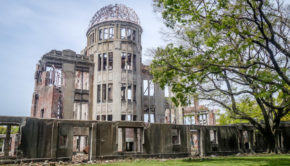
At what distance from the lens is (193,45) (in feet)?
51.7

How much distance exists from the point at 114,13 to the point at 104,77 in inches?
310

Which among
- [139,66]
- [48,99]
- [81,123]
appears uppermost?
[139,66]

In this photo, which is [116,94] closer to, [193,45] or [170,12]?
[193,45]

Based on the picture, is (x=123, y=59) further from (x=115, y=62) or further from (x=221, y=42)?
(x=221, y=42)

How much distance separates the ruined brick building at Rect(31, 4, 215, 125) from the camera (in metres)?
27.9

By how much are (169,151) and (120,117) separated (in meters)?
9.30

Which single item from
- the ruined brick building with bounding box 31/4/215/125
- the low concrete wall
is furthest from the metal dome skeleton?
the low concrete wall

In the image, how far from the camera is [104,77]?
2930cm

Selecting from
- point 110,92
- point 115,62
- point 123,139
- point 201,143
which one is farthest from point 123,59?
point 123,139

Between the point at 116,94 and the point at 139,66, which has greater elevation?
the point at 139,66

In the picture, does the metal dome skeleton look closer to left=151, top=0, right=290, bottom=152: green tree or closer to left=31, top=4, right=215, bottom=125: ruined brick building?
left=31, top=4, right=215, bottom=125: ruined brick building

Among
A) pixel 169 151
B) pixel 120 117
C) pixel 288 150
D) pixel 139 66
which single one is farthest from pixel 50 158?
pixel 288 150

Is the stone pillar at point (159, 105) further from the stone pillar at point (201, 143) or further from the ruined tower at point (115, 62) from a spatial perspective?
the stone pillar at point (201, 143)

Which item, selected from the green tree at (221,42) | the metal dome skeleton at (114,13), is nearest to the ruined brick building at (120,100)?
the metal dome skeleton at (114,13)
